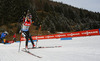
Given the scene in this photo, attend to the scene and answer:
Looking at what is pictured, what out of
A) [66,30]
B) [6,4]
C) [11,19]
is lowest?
[66,30]

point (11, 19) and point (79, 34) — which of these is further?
point (11, 19)

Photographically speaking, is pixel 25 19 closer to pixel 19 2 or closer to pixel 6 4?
pixel 6 4

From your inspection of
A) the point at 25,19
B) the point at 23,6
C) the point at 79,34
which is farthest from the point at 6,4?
the point at 25,19

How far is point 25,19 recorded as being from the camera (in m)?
5.67

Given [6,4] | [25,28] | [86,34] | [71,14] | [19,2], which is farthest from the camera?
[71,14]

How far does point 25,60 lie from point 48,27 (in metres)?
39.0

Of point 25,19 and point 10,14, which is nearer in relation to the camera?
point 25,19

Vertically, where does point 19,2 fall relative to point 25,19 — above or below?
above

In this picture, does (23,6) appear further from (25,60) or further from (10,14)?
(25,60)

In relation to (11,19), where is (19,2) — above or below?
above

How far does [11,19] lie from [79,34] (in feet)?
98.4

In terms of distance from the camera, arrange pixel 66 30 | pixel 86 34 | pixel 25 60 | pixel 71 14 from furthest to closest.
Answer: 1. pixel 71 14
2. pixel 66 30
3. pixel 86 34
4. pixel 25 60

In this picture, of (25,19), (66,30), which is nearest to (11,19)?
(66,30)

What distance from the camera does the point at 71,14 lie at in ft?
291
